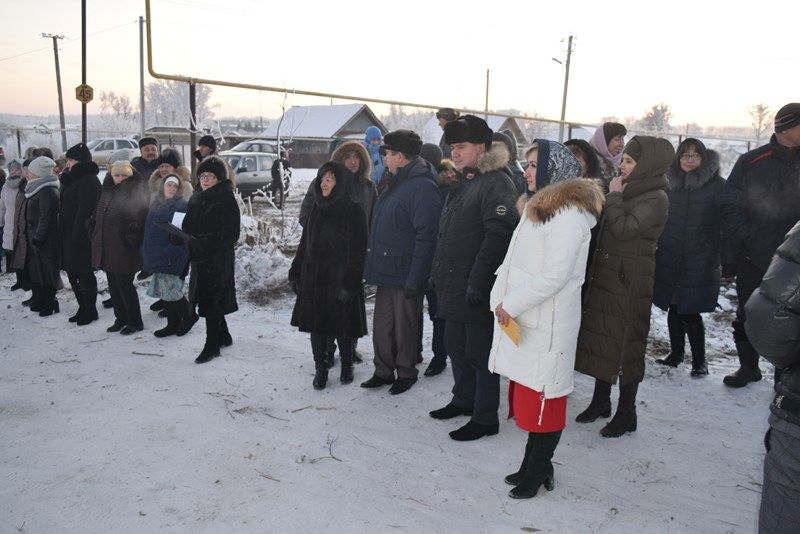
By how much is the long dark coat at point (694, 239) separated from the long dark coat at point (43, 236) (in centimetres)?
599

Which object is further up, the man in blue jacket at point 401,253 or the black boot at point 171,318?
the man in blue jacket at point 401,253

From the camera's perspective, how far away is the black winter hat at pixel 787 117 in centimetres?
370

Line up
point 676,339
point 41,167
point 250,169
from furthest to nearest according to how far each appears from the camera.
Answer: point 250,169, point 41,167, point 676,339

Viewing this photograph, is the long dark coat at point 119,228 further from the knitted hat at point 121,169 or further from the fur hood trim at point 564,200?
the fur hood trim at point 564,200

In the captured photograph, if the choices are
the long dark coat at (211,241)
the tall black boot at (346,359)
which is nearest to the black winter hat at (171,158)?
the long dark coat at (211,241)

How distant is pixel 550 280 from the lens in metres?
2.66

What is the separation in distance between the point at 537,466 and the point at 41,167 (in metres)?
6.00

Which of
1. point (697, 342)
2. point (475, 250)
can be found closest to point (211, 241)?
point (475, 250)

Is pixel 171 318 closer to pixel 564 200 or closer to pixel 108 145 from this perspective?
pixel 564 200

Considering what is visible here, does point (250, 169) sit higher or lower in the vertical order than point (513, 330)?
higher

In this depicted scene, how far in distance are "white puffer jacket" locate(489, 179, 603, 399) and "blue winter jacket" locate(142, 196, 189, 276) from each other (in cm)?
369

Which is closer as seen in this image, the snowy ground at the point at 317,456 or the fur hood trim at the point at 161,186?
the snowy ground at the point at 317,456

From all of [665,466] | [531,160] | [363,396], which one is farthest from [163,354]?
[665,466]

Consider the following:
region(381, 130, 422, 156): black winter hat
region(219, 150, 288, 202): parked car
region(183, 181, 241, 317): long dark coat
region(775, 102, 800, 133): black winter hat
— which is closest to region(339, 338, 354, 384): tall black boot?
region(183, 181, 241, 317): long dark coat
